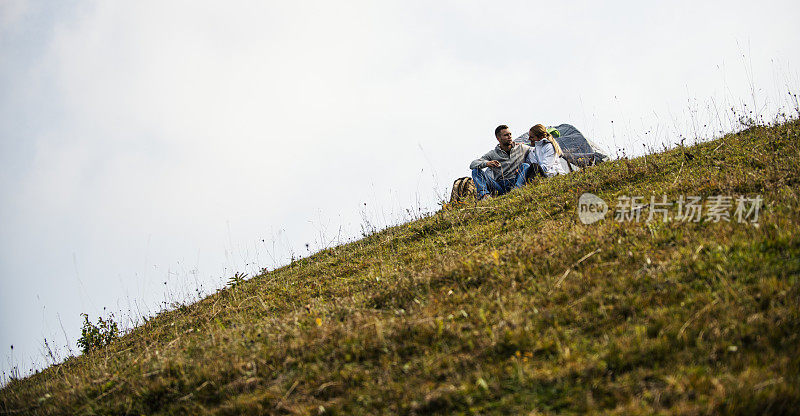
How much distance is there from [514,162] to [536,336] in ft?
32.0

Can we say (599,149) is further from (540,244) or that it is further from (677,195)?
(540,244)

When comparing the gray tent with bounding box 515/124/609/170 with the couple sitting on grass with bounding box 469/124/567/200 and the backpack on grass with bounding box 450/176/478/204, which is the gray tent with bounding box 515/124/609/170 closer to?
the couple sitting on grass with bounding box 469/124/567/200

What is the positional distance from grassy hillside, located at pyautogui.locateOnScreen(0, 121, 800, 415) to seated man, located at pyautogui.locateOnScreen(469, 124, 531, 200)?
5749 millimetres

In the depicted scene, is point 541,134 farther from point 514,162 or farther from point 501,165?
point 501,165

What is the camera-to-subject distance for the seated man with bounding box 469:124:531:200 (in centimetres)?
1222

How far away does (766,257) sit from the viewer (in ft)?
12.2

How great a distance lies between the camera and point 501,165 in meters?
12.7

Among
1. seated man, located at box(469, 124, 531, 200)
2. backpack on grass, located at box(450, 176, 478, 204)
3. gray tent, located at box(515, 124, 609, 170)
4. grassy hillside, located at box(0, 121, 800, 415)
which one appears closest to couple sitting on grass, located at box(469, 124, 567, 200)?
seated man, located at box(469, 124, 531, 200)

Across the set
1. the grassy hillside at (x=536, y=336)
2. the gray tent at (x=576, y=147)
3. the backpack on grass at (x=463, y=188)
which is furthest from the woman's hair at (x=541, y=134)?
the grassy hillside at (x=536, y=336)

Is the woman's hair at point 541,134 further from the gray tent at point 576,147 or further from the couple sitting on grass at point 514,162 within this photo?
the gray tent at point 576,147

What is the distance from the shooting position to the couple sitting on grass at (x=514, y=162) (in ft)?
37.3

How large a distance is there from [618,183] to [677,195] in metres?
1.73

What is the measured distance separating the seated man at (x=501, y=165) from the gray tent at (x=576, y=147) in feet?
3.70

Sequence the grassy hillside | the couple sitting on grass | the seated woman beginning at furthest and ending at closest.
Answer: the couple sitting on grass → the seated woman → the grassy hillside
